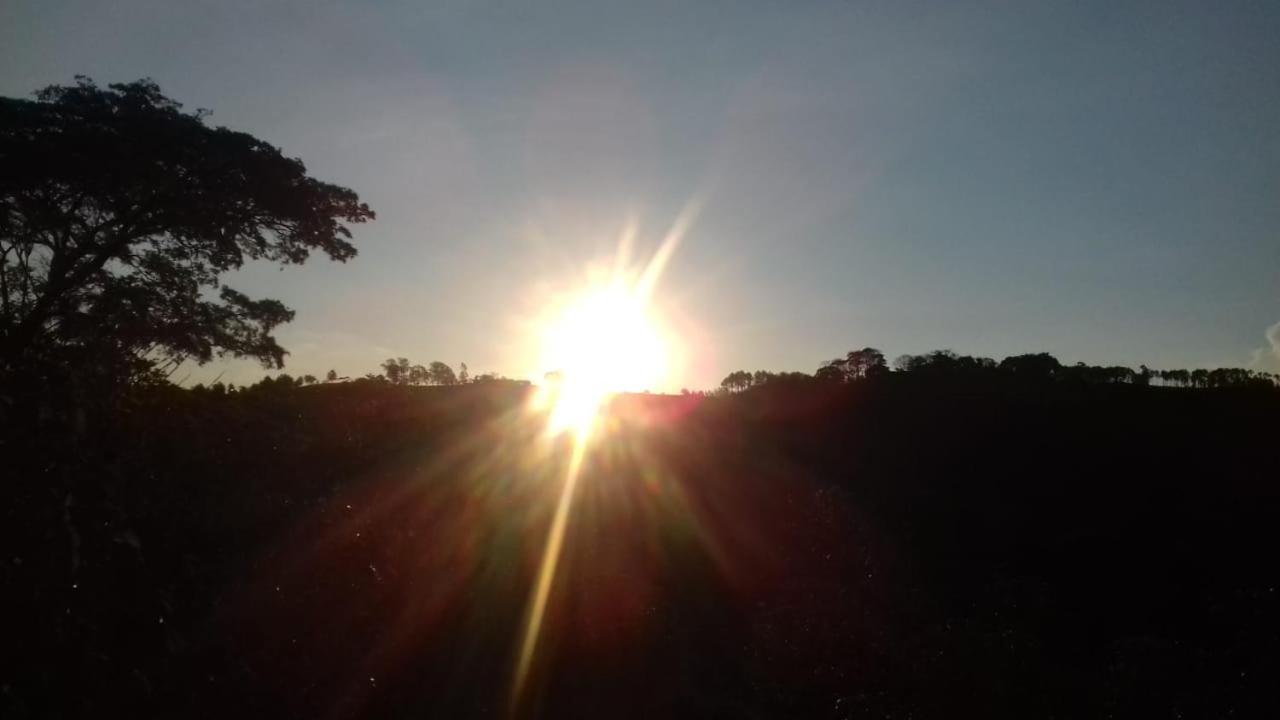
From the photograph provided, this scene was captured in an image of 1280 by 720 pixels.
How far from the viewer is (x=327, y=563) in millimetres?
7242

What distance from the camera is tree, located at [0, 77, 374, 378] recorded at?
44.1 feet

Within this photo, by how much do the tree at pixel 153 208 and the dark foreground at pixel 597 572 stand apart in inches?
147

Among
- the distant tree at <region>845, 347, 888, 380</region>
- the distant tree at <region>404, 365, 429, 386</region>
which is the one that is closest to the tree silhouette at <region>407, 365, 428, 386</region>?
the distant tree at <region>404, 365, 429, 386</region>

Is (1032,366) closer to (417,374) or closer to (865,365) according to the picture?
(865,365)

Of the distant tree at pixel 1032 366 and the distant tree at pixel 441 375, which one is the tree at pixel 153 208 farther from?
the distant tree at pixel 1032 366

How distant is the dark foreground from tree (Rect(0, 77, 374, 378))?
12.3 ft

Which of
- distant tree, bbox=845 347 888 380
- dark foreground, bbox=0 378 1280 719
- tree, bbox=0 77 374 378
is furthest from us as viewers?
distant tree, bbox=845 347 888 380

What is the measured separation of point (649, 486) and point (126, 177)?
9859 millimetres

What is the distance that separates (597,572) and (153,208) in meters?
10.3

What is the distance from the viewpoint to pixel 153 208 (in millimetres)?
14555

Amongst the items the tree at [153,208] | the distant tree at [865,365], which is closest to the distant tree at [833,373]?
the distant tree at [865,365]

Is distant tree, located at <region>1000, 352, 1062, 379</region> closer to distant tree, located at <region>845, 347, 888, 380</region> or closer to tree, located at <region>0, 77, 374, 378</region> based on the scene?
distant tree, located at <region>845, 347, 888, 380</region>

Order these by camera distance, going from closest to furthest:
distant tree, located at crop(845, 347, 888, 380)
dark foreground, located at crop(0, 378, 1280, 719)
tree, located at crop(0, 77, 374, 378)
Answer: dark foreground, located at crop(0, 378, 1280, 719)
tree, located at crop(0, 77, 374, 378)
distant tree, located at crop(845, 347, 888, 380)

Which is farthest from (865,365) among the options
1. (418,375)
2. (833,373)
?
(418,375)
